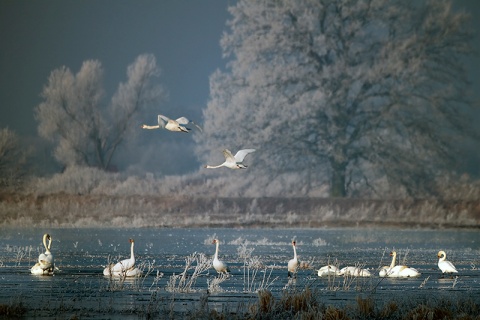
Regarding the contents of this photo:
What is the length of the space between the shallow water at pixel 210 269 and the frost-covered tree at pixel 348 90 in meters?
5.14

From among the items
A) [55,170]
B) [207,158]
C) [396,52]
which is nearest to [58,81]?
[55,170]

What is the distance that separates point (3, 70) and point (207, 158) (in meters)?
20.0

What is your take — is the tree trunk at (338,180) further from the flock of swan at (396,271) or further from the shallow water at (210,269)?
the flock of swan at (396,271)

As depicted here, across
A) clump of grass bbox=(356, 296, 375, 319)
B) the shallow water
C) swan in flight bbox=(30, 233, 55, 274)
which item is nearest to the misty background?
the shallow water

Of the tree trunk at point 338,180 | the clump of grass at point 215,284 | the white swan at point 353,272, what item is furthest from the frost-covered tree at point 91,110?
the clump of grass at point 215,284

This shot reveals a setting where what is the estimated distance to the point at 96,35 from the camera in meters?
66.7

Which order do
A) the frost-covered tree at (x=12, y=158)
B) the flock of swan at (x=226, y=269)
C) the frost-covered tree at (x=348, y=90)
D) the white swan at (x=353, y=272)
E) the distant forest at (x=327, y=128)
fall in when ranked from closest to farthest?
the white swan at (x=353, y=272)
the flock of swan at (x=226, y=269)
the distant forest at (x=327, y=128)
the frost-covered tree at (x=348, y=90)
the frost-covered tree at (x=12, y=158)

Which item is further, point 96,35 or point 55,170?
point 96,35

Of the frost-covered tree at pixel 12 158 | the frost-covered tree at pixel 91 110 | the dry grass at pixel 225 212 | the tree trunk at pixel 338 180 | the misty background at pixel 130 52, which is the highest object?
the misty background at pixel 130 52

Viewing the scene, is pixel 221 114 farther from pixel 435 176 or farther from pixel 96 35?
pixel 96 35

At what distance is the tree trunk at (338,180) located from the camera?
47.0 m

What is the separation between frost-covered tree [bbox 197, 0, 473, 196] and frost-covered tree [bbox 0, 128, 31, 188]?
365 inches

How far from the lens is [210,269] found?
88.0 ft

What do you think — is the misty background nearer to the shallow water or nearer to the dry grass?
the dry grass
